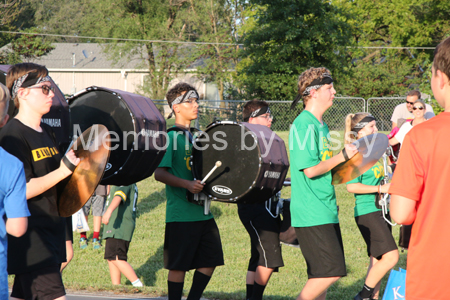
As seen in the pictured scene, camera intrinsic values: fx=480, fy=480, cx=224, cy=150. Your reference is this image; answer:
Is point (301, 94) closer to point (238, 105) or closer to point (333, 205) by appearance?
point (333, 205)

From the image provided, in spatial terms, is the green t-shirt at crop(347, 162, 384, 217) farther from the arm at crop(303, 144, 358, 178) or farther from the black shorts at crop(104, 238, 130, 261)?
the black shorts at crop(104, 238, 130, 261)

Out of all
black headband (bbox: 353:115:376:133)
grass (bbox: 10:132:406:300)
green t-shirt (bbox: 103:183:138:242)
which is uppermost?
black headband (bbox: 353:115:376:133)

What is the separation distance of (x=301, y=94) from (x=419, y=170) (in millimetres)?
2046

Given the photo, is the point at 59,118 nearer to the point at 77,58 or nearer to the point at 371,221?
the point at 371,221

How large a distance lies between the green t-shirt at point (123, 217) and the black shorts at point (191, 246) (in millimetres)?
1888

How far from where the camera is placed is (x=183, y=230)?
4.40 m

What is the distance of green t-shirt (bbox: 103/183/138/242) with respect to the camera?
20.3 ft

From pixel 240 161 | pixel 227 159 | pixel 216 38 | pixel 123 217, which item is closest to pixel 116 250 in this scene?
pixel 123 217

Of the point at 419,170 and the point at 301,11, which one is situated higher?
the point at 301,11

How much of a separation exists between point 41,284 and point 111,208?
3398mm

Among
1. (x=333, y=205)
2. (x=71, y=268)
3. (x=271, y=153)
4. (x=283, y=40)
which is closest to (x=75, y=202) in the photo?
(x=271, y=153)

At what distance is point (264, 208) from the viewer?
5141 mm

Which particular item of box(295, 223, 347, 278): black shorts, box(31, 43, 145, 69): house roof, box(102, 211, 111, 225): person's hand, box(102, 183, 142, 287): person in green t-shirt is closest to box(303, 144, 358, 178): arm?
box(295, 223, 347, 278): black shorts

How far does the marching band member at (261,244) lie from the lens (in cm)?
495
